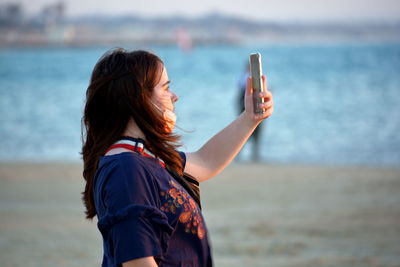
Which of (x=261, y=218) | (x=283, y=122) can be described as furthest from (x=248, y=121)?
(x=283, y=122)

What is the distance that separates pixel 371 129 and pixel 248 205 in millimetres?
12475

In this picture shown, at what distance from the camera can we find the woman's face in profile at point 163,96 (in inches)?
78.5

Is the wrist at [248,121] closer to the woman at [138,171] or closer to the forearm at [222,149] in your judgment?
the forearm at [222,149]

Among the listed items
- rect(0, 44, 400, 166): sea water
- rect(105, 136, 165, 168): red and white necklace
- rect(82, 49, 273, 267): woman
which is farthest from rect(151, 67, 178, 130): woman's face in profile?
rect(0, 44, 400, 166): sea water

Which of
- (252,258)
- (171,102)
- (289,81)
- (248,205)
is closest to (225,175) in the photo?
(248,205)

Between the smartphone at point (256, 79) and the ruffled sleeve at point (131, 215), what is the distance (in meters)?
0.50

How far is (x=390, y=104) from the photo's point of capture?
94.0 ft

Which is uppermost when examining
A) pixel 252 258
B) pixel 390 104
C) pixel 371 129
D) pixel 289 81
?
pixel 289 81

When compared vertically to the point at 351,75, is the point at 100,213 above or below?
below

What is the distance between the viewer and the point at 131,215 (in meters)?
1.78

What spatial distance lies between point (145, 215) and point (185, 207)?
0.17 metres

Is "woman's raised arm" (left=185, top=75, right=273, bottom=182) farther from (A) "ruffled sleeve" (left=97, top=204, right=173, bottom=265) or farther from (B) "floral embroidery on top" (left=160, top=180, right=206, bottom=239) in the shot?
(A) "ruffled sleeve" (left=97, top=204, right=173, bottom=265)

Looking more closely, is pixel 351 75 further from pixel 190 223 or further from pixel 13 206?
pixel 190 223

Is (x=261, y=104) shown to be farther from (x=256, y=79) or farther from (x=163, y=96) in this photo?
(x=163, y=96)
